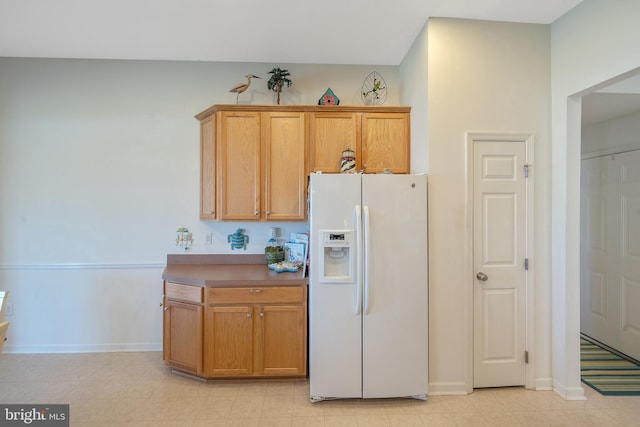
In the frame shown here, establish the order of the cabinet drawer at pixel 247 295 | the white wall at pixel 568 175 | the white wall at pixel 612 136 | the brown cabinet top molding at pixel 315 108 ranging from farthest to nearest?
the white wall at pixel 612 136 → the brown cabinet top molding at pixel 315 108 → the cabinet drawer at pixel 247 295 → the white wall at pixel 568 175

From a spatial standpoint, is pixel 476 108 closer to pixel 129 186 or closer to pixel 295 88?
pixel 295 88

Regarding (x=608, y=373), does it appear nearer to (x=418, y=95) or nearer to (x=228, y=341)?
(x=418, y=95)

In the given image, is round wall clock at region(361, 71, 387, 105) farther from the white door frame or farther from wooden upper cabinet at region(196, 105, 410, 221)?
the white door frame

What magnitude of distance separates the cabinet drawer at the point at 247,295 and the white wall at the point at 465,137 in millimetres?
1159

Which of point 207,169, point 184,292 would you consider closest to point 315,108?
point 207,169

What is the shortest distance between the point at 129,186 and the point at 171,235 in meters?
0.62

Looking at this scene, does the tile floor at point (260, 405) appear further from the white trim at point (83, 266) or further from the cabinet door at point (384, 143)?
the cabinet door at point (384, 143)

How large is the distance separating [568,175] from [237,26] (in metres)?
2.76

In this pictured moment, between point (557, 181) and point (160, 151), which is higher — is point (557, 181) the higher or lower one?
the lower one

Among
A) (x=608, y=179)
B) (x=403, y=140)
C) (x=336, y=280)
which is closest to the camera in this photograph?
(x=336, y=280)

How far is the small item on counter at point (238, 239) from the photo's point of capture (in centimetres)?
308

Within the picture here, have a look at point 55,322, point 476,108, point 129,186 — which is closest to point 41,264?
point 55,322

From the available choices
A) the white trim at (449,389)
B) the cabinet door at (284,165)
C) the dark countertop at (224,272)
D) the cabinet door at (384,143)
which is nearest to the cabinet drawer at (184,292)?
the dark countertop at (224,272)

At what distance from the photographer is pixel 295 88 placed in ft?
10.3
